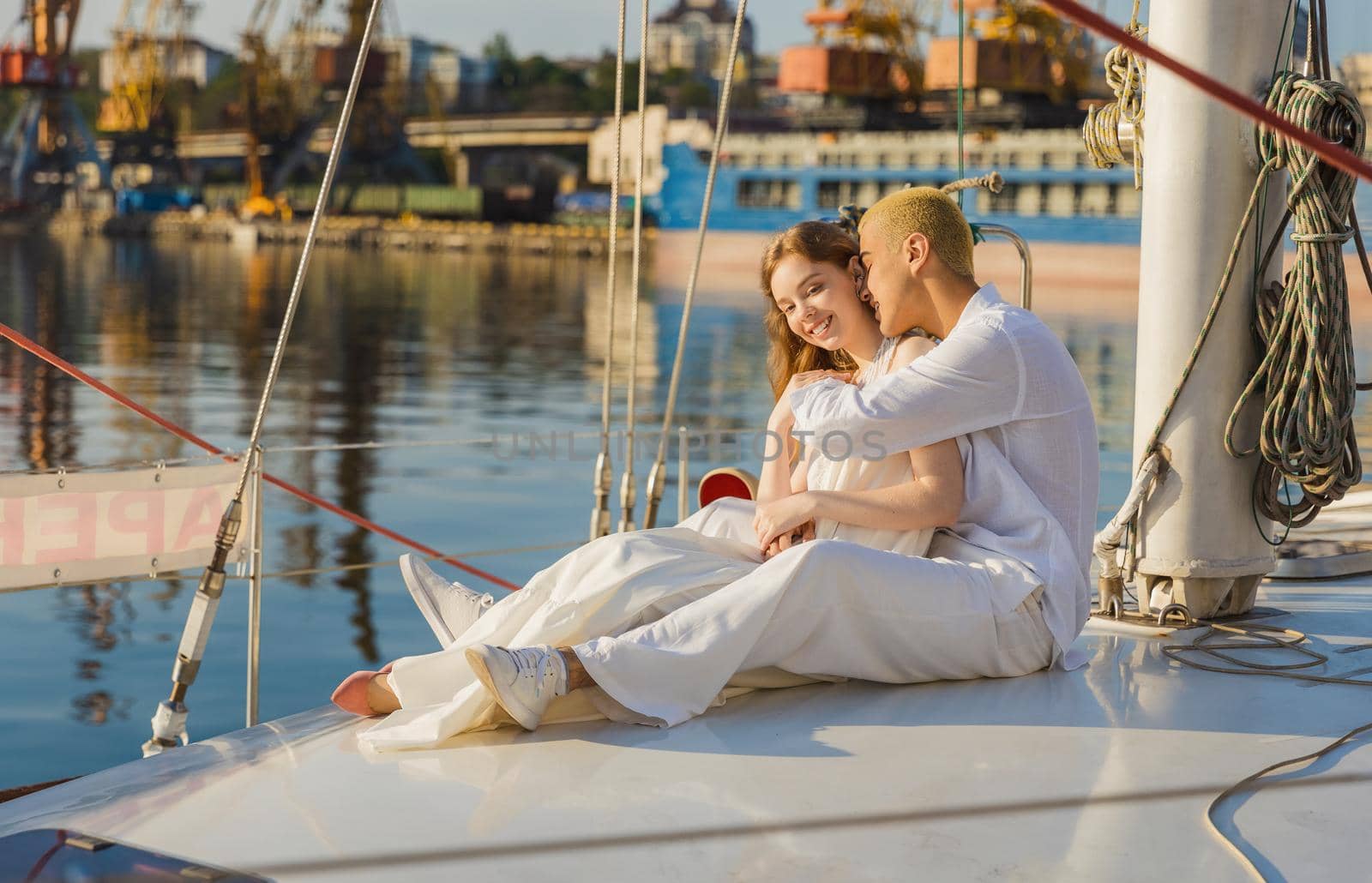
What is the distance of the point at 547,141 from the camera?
215 ft

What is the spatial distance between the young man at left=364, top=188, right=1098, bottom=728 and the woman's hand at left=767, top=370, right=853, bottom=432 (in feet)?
0.08

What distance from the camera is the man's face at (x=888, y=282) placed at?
2359 millimetres

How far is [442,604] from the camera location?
2451mm

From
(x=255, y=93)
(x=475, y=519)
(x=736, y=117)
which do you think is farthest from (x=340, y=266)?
(x=475, y=519)

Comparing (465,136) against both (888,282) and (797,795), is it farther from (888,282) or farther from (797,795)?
(797,795)

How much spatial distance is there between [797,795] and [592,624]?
41 centimetres

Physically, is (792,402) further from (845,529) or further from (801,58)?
(801,58)

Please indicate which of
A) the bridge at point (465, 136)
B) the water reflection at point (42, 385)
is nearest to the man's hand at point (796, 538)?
the water reflection at point (42, 385)

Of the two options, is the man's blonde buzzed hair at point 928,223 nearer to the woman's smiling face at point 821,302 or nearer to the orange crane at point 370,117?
the woman's smiling face at point 821,302

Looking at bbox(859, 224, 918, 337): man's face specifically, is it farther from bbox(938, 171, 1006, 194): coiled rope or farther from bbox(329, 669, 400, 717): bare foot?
bbox(329, 669, 400, 717): bare foot

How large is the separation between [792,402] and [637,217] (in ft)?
3.69

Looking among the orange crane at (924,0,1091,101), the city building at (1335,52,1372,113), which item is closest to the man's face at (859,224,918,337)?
the city building at (1335,52,1372,113)

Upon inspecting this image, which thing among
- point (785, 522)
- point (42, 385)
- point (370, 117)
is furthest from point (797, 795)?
point (370, 117)

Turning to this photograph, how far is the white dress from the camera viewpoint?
2088 millimetres
